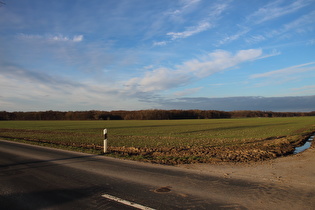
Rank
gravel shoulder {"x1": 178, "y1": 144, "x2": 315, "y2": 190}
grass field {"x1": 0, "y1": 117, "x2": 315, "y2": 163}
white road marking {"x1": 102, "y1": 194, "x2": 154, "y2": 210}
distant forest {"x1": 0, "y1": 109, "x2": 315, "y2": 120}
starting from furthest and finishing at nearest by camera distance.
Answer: distant forest {"x1": 0, "y1": 109, "x2": 315, "y2": 120}
grass field {"x1": 0, "y1": 117, "x2": 315, "y2": 163}
gravel shoulder {"x1": 178, "y1": 144, "x2": 315, "y2": 190}
white road marking {"x1": 102, "y1": 194, "x2": 154, "y2": 210}

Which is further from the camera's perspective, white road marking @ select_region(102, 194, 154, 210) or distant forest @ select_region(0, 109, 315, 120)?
distant forest @ select_region(0, 109, 315, 120)

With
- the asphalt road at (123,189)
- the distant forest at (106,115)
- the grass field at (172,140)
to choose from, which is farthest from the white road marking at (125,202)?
the distant forest at (106,115)

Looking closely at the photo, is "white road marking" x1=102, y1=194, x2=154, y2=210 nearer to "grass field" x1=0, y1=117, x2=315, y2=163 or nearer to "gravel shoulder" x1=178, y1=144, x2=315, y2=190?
"gravel shoulder" x1=178, y1=144, x2=315, y2=190

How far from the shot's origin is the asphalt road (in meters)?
4.74

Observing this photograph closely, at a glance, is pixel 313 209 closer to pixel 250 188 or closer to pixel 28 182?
pixel 250 188

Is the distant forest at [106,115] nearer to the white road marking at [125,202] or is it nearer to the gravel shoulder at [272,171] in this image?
the gravel shoulder at [272,171]

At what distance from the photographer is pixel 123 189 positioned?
226 inches

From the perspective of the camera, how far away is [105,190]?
18.6 feet

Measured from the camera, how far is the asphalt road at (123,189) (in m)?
4.74

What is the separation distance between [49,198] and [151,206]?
249 cm

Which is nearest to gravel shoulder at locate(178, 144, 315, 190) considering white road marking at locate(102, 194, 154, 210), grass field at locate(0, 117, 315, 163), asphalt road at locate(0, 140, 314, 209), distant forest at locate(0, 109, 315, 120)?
asphalt road at locate(0, 140, 314, 209)

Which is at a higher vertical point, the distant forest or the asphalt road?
the distant forest

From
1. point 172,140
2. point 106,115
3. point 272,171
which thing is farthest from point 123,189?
point 106,115

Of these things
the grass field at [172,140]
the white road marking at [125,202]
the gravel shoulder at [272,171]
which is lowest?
the grass field at [172,140]
